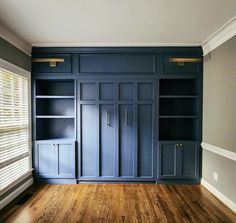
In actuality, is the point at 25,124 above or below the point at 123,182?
above

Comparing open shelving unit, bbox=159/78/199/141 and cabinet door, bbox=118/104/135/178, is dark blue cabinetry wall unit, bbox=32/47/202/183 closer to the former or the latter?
cabinet door, bbox=118/104/135/178

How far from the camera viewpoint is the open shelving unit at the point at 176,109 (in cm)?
409

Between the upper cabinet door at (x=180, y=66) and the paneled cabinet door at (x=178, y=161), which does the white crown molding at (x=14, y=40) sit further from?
the paneled cabinet door at (x=178, y=161)

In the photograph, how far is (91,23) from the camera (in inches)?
112

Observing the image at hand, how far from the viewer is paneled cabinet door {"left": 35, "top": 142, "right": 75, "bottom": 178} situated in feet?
12.4

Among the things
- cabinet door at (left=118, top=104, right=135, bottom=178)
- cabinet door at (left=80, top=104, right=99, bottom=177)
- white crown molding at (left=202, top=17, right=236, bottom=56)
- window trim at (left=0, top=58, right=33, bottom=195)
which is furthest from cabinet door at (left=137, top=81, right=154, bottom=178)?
window trim at (left=0, top=58, right=33, bottom=195)

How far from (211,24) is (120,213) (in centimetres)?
292

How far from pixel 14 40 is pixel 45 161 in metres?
2.16

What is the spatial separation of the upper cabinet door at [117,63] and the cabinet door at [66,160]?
1428mm

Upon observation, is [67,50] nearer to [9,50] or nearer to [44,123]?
[9,50]

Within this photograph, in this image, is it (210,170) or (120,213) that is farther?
(210,170)

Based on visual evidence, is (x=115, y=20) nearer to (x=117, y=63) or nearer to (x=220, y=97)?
A: (x=117, y=63)

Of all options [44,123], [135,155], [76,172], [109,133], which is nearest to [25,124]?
[44,123]

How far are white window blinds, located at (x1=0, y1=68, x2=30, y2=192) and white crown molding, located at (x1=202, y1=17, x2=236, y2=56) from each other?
3.27m
